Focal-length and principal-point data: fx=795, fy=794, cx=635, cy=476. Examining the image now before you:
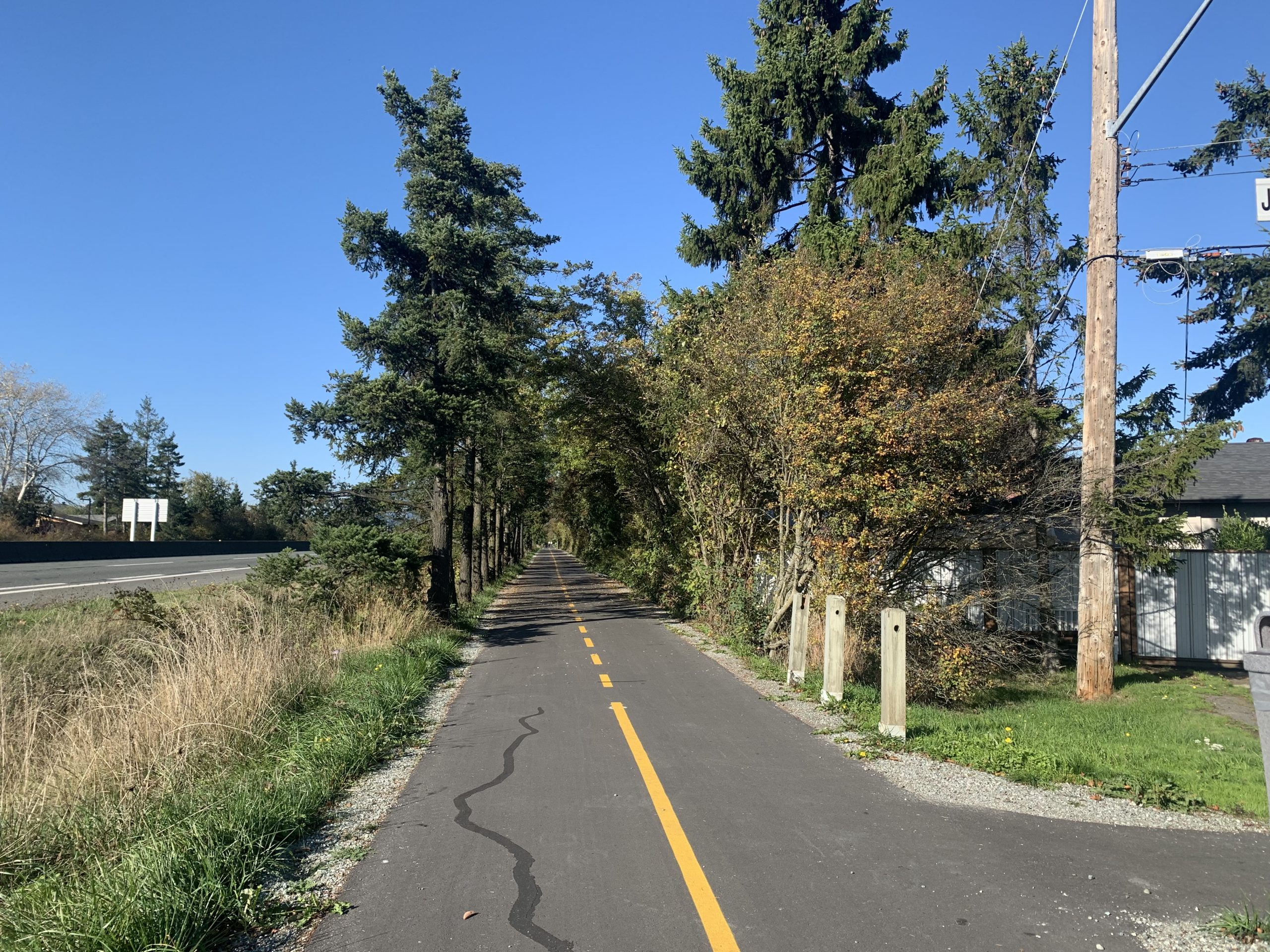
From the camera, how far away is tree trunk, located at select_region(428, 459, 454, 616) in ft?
58.4

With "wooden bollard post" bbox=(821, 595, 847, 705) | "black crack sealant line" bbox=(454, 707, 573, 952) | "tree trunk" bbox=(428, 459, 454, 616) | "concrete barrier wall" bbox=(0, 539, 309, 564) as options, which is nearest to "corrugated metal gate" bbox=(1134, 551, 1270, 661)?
"wooden bollard post" bbox=(821, 595, 847, 705)

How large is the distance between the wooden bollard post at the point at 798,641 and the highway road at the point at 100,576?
49.7 feet

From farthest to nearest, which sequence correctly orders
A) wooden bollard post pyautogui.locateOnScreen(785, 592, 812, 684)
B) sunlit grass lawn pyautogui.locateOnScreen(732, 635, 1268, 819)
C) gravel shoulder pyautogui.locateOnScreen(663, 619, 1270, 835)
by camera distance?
wooden bollard post pyautogui.locateOnScreen(785, 592, 812, 684) → sunlit grass lawn pyautogui.locateOnScreen(732, 635, 1268, 819) → gravel shoulder pyautogui.locateOnScreen(663, 619, 1270, 835)

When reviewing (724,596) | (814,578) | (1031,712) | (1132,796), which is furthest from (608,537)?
(1132,796)

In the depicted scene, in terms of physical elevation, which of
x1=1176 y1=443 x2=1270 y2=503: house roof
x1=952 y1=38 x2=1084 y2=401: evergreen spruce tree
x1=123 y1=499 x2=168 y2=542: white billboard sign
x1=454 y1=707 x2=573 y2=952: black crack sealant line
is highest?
x1=952 y1=38 x2=1084 y2=401: evergreen spruce tree

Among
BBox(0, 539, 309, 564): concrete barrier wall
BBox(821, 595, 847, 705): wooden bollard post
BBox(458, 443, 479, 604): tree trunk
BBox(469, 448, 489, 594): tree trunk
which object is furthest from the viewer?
BBox(0, 539, 309, 564): concrete barrier wall

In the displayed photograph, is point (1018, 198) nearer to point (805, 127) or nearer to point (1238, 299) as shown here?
point (805, 127)

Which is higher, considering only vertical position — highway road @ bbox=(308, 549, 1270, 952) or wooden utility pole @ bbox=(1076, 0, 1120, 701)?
wooden utility pole @ bbox=(1076, 0, 1120, 701)

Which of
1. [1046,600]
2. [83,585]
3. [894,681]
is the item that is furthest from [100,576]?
[1046,600]

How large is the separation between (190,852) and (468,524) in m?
22.0

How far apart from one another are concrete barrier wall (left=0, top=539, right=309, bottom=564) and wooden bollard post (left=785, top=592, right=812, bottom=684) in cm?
1667

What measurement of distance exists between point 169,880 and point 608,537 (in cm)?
3267

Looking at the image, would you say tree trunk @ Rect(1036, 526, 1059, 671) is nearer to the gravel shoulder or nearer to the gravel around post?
the gravel shoulder

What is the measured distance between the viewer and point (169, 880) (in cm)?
430
